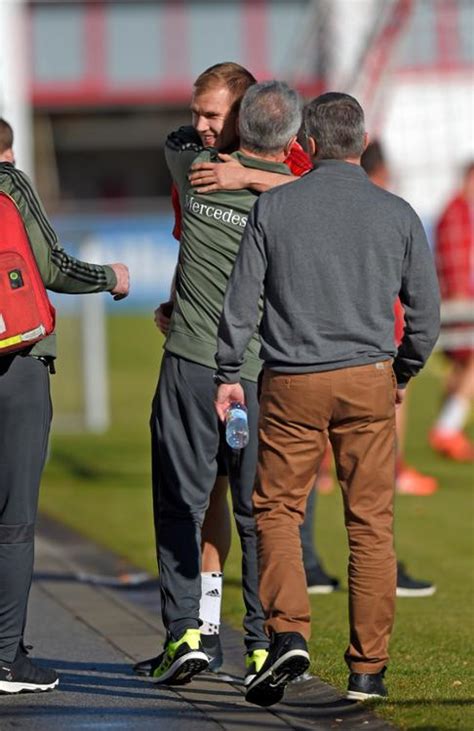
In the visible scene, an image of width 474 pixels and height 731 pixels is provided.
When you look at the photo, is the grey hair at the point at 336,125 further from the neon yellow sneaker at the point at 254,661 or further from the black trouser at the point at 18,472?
the neon yellow sneaker at the point at 254,661

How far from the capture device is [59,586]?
8422 mm

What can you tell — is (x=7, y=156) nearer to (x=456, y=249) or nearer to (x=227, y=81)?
(x=227, y=81)

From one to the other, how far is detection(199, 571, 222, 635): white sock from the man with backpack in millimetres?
682

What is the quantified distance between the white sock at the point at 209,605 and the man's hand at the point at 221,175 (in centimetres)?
151

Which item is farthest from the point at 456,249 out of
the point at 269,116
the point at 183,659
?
the point at 183,659

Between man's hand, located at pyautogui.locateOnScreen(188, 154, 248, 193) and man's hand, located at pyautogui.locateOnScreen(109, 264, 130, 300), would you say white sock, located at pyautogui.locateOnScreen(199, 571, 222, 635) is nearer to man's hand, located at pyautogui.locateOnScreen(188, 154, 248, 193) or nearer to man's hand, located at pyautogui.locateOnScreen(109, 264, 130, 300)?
man's hand, located at pyautogui.locateOnScreen(109, 264, 130, 300)

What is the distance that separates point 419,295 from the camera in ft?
18.1

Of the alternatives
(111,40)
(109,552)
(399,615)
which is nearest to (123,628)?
(399,615)

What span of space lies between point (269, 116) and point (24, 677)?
216cm

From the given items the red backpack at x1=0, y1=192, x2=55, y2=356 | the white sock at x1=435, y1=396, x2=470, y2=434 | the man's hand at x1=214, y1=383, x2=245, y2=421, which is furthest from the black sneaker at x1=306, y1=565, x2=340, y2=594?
the white sock at x1=435, y1=396, x2=470, y2=434

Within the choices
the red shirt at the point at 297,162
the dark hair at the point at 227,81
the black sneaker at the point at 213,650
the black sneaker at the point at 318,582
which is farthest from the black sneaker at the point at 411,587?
the dark hair at the point at 227,81

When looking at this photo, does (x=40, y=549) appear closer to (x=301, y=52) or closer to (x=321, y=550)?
(x=321, y=550)

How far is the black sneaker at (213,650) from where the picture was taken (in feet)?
20.7

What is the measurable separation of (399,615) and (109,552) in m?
2.66
